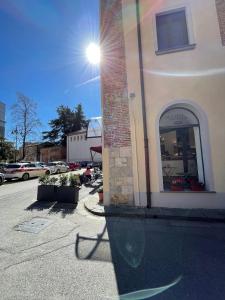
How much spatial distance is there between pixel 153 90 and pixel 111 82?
65.7 inches

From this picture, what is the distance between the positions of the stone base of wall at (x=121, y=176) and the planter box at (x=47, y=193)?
2.63 meters

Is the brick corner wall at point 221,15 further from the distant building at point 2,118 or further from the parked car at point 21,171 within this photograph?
the distant building at point 2,118

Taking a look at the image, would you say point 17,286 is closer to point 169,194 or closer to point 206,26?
point 169,194

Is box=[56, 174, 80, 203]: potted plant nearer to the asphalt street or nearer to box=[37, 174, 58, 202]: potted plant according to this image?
box=[37, 174, 58, 202]: potted plant

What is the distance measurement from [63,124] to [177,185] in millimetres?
46285

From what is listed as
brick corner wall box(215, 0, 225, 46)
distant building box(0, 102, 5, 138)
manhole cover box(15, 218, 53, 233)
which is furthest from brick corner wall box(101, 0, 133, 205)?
distant building box(0, 102, 5, 138)

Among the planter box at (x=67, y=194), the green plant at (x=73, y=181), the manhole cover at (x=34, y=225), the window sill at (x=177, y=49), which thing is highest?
the window sill at (x=177, y=49)

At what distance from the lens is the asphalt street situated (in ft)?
8.23

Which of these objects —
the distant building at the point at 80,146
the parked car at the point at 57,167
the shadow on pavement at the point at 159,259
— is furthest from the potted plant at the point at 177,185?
the distant building at the point at 80,146

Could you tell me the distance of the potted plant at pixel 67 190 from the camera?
7.49 m

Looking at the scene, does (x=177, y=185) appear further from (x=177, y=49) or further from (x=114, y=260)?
(x=177, y=49)

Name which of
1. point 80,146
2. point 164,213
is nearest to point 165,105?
point 164,213

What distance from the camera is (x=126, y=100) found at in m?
6.99

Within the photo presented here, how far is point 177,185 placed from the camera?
6590 mm
